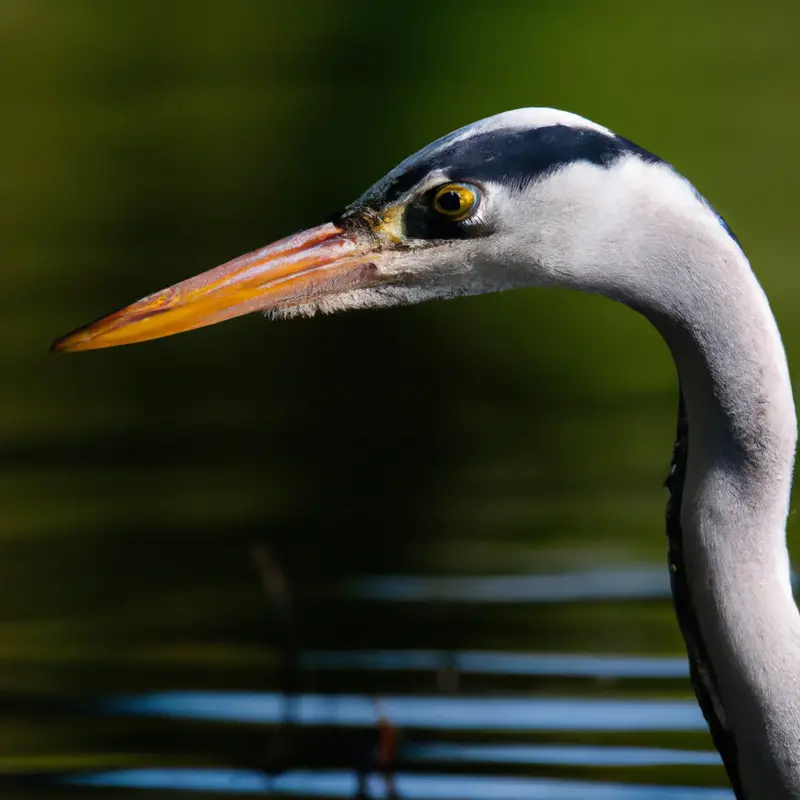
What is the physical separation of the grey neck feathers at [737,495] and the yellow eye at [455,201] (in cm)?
32

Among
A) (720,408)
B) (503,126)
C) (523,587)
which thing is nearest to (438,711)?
(523,587)

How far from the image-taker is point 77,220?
870 cm

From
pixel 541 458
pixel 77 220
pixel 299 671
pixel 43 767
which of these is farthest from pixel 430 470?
pixel 77 220

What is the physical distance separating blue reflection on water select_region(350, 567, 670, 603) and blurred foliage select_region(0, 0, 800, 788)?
76 millimetres

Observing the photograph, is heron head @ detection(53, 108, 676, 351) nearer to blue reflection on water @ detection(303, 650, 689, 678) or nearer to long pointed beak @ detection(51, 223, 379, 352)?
long pointed beak @ detection(51, 223, 379, 352)

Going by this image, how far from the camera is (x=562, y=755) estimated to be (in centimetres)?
420

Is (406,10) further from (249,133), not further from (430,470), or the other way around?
(430,470)

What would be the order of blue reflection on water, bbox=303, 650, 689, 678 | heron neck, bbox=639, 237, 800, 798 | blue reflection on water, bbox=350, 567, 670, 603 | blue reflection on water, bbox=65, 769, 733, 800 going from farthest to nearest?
blue reflection on water, bbox=350, 567, 670, 603 < blue reflection on water, bbox=303, 650, 689, 678 < blue reflection on water, bbox=65, 769, 733, 800 < heron neck, bbox=639, 237, 800, 798

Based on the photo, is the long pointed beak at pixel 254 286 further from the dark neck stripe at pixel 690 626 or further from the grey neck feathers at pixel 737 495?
the dark neck stripe at pixel 690 626

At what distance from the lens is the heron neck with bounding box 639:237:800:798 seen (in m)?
2.71

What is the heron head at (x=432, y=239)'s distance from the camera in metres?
2.80

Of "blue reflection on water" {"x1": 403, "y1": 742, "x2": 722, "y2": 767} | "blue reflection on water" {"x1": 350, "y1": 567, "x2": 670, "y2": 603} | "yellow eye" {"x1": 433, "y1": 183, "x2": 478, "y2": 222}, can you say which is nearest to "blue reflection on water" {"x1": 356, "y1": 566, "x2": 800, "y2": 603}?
"blue reflection on water" {"x1": 350, "y1": 567, "x2": 670, "y2": 603}

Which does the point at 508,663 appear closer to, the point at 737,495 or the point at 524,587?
the point at 524,587

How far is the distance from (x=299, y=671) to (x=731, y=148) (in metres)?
5.92
